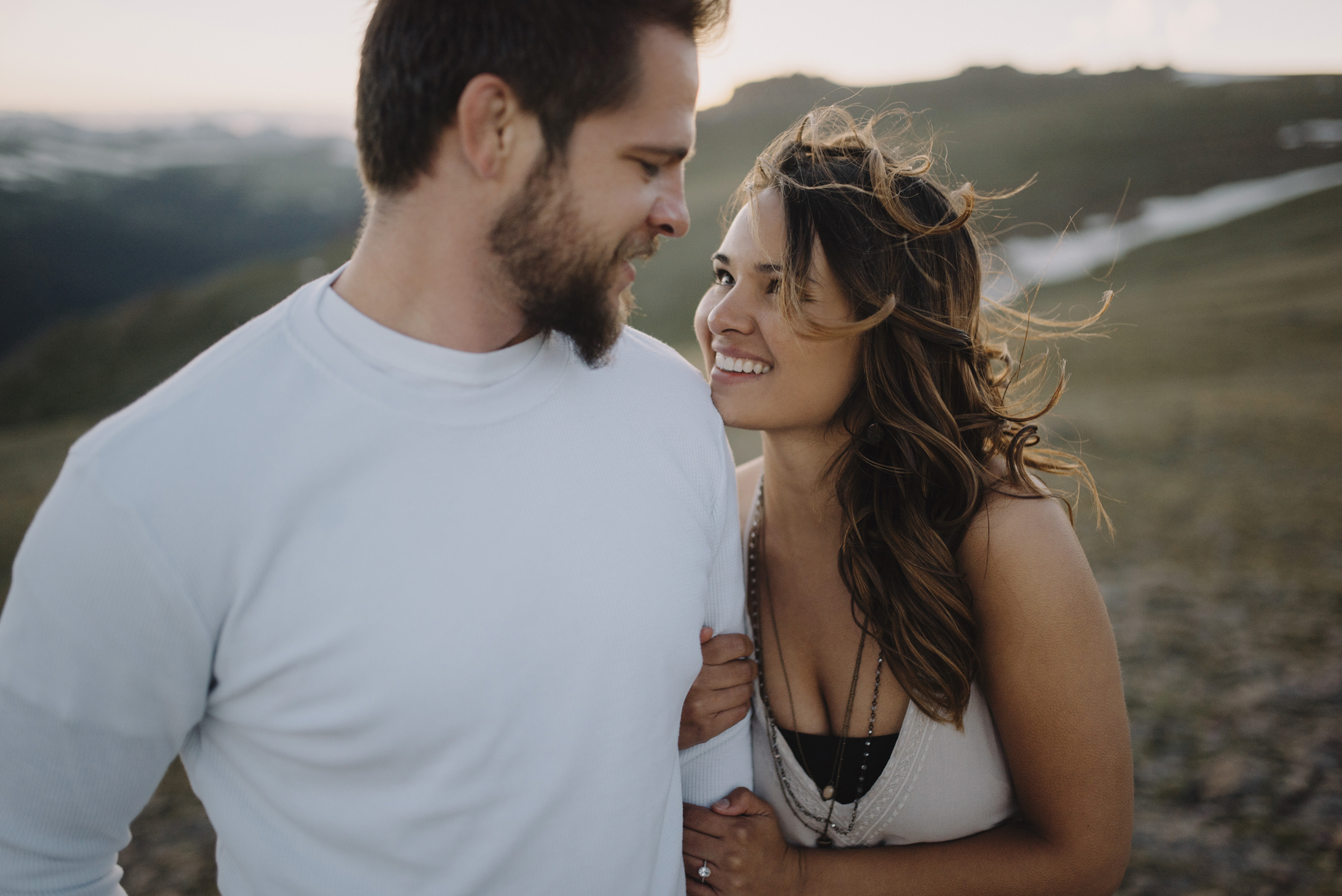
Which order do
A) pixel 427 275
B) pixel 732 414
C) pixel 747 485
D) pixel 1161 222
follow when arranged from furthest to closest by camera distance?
pixel 1161 222 < pixel 747 485 < pixel 732 414 < pixel 427 275

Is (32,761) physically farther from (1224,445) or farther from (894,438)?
(1224,445)

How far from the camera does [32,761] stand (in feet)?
4.27

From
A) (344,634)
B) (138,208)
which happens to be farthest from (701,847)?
(138,208)

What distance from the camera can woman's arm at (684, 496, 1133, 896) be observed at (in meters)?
1.88

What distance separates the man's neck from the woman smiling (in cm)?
83

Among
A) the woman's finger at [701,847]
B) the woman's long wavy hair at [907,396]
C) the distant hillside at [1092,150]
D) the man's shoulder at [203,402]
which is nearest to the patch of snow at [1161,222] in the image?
the distant hillside at [1092,150]

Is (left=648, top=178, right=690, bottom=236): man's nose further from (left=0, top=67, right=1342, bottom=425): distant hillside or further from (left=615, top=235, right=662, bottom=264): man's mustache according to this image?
(left=0, top=67, right=1342, bottom=425): distant hillside

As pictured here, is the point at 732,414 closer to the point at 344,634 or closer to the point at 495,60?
the point at 495,60

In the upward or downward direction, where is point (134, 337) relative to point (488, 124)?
downward

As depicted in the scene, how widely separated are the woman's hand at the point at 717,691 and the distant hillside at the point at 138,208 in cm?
6729

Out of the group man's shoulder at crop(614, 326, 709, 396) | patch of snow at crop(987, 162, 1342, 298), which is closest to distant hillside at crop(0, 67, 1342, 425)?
patch of snow at crop(987, 162, 1342, 298)

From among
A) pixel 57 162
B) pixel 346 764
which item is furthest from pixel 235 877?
pixel 57 162

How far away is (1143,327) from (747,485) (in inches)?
642

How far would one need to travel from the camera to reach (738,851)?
73.9 inches
